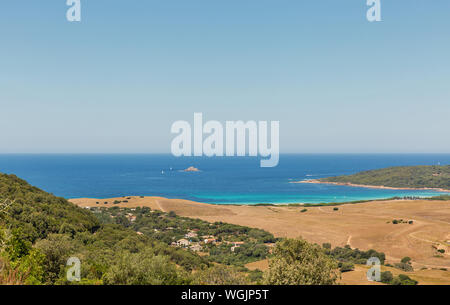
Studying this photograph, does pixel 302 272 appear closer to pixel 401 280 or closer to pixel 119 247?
pixel 401 280

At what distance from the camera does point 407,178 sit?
11356cm

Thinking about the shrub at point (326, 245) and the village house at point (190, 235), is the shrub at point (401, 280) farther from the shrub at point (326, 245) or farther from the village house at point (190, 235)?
the village house at point (190, 235)

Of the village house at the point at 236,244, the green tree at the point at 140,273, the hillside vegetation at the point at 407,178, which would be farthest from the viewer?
the hillside vegetation at the point at 407,178

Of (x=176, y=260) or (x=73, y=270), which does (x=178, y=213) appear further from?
(x=73, y=270)

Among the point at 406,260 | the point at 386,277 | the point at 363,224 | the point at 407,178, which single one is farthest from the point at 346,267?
the point at 407,178

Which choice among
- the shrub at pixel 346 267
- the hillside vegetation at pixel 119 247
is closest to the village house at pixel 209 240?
the hillside vegetation at pixel 119 247

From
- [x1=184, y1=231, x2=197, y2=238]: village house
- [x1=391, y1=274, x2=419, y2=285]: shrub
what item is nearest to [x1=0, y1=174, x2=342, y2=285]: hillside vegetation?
[x1=184, y1=231, x2=197, y2=238]: village house

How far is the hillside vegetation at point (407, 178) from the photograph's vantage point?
352 ft

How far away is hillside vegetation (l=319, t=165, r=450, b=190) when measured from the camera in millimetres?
107250
